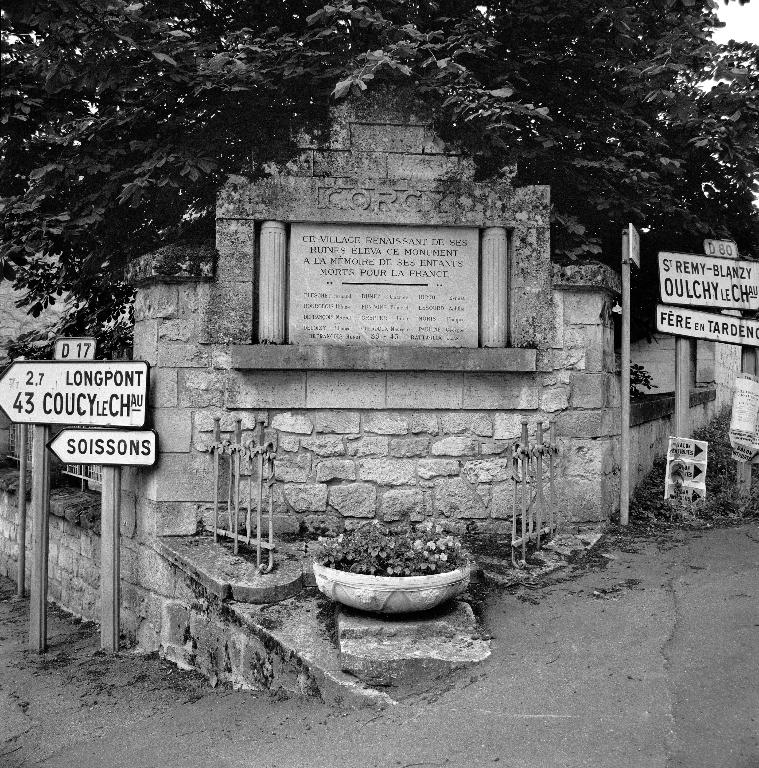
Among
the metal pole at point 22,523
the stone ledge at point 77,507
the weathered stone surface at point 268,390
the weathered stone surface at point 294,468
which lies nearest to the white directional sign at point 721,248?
the weathered stone surface at point 268,390

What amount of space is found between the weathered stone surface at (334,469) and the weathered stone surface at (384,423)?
293mm

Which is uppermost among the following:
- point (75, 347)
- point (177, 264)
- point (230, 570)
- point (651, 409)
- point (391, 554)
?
point (177, 264)

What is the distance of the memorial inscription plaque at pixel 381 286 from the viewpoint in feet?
18.7

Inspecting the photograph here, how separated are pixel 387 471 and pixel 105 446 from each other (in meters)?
2.01

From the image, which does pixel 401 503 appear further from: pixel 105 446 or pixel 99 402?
pixel 99 402

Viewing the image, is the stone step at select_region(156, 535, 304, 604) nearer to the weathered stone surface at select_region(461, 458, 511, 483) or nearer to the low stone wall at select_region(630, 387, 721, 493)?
the weathered stone surface at select_region(461, 458, 511, 483)

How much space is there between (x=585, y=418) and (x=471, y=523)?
1171 mm

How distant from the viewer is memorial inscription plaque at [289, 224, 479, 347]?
570cm

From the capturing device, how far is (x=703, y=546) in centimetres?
561

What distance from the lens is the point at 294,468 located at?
5648mm

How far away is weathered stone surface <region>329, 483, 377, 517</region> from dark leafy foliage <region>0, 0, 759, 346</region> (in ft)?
7.55

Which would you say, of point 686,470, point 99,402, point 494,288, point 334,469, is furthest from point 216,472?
point 686,470

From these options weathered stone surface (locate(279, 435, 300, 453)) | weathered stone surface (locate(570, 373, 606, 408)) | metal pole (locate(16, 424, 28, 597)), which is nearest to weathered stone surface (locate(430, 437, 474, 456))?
weathered stone surface (locate(570, 373, 606, 408))

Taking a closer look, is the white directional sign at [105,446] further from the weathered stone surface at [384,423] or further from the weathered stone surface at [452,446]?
→ the weathered stone surface at [452,446]
